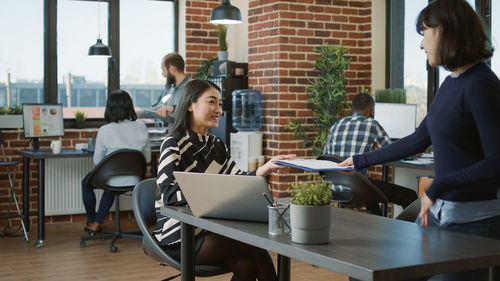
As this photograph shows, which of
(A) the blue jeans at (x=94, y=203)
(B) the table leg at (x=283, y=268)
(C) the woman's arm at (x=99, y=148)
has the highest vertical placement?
(C) the woman's arm at (x=99, y=148)

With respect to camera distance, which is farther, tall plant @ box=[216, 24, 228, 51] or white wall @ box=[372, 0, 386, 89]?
tall plant @ box=[216, 24, 228, 51]

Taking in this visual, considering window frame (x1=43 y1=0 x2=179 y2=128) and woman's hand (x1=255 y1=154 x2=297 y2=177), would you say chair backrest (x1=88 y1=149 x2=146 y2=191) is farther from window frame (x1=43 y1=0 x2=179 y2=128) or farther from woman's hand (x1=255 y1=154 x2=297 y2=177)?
woman's hand (x1=255 y1=154 x2=297 y2=177)

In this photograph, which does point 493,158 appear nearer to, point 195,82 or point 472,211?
point 472,211

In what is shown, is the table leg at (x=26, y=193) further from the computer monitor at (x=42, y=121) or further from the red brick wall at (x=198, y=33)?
the red brick wall at (x=198, y=33)

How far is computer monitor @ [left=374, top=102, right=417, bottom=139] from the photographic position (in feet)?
18.2

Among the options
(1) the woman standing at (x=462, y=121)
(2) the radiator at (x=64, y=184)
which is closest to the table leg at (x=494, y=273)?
(1) the woman standing at (x=462, y=121)

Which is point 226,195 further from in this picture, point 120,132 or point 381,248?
point 120,132

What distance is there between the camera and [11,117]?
20.5 ft

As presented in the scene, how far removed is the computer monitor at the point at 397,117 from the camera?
5535mm

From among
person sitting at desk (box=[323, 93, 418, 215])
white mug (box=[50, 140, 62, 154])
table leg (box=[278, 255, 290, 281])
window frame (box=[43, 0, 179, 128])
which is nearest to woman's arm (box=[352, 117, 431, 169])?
table leg (box=[278, 255, 290, 281])

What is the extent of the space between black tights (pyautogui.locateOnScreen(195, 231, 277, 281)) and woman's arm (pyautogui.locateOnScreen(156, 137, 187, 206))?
0.74 ft

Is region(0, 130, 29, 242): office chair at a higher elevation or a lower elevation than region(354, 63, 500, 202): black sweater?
lower

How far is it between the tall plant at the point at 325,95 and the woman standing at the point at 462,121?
12.6 ft

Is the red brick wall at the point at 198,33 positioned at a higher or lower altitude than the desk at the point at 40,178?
higher
